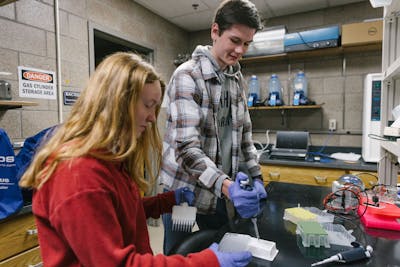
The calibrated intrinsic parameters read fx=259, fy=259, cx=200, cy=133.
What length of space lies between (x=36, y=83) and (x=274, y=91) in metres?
2.20

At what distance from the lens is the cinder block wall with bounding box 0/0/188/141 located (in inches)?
63.8

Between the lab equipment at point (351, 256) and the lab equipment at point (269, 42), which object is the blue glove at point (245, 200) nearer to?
the lab equipment at point (351, 256)

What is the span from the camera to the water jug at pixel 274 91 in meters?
2.76

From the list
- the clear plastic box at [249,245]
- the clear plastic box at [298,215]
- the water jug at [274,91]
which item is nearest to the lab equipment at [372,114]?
the water jug at [274,91]

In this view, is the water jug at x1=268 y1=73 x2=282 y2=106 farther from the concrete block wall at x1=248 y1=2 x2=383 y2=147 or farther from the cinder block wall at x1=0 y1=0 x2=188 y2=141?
the cinder block wall at x1=0 y1=0 x2=188 y2=141

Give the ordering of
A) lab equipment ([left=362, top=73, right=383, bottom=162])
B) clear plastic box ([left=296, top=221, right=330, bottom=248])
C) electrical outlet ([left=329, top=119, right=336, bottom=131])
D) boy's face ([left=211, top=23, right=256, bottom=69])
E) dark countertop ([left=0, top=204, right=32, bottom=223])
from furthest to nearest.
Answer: electrical outlet ([left=329, top=119, right=336, bottom=131]) → lab equipment ([left=362, top=73, right=383, bottom=162]) → dark countertop ([left=0, top=204, right=32, bottom=223]) → boy's face ([left=211, top=23, right=256, bottom=69]) → clear plastic box ([left=296, top=221, right=330, bottom=248])

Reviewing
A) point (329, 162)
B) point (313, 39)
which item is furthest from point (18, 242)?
point (313, 39)

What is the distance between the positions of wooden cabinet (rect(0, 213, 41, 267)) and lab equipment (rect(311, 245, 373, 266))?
1.40 meters

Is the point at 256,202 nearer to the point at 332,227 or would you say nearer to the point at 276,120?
the point at 332,227

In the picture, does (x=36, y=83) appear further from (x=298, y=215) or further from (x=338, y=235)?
(x=338, y=235)

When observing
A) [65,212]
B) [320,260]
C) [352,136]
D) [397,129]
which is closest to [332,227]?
[320,260]

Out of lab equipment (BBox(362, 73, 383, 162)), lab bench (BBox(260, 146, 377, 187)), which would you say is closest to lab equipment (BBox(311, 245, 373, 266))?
lab bench (BBox(260, 146, 377, 187))

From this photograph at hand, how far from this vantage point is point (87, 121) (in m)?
0.62

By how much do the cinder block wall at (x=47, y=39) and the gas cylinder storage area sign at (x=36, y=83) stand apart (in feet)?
0.10
